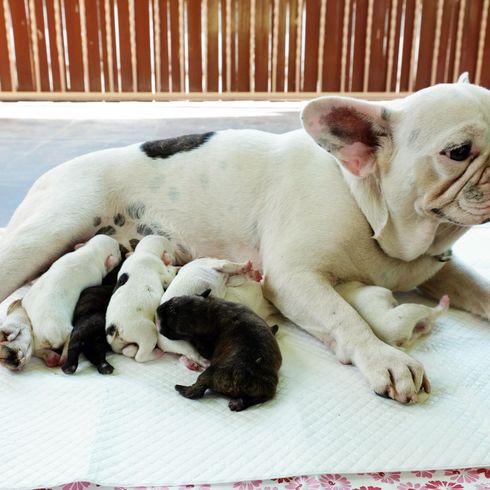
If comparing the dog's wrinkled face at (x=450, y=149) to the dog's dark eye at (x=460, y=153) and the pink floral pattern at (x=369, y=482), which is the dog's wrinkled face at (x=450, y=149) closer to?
the dog's dark eye at (x=460, y=153)

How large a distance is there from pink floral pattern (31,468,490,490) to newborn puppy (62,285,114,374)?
1.30 ft

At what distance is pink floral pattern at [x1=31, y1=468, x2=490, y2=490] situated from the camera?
1.23 metres

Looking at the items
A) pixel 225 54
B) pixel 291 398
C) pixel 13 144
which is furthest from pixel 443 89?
pixel 225 54

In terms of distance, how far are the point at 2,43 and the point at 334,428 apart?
6929 mm

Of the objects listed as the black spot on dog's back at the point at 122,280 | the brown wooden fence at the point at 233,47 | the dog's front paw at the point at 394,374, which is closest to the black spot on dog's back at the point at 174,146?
the black spot on dog's back at the point at 122,280

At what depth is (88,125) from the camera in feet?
17.8

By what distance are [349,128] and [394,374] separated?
0.62 meters

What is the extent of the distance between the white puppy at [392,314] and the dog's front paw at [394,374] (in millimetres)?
96

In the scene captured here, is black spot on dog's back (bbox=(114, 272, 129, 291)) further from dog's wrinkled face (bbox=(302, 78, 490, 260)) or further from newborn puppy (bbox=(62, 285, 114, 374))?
dog's wrinkled face (bbox=(302, 78, 490, 260))

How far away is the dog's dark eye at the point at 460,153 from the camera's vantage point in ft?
5.04

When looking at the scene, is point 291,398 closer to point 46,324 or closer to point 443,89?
point 46,324

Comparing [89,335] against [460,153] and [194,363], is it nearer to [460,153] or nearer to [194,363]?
[194,363]

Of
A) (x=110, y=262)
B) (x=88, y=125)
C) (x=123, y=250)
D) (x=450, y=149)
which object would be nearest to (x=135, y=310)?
(x=110, y=262)

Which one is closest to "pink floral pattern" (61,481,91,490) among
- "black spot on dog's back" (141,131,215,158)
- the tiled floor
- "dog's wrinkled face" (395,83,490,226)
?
"dog's wrinkled face" (395,83,490,226)
